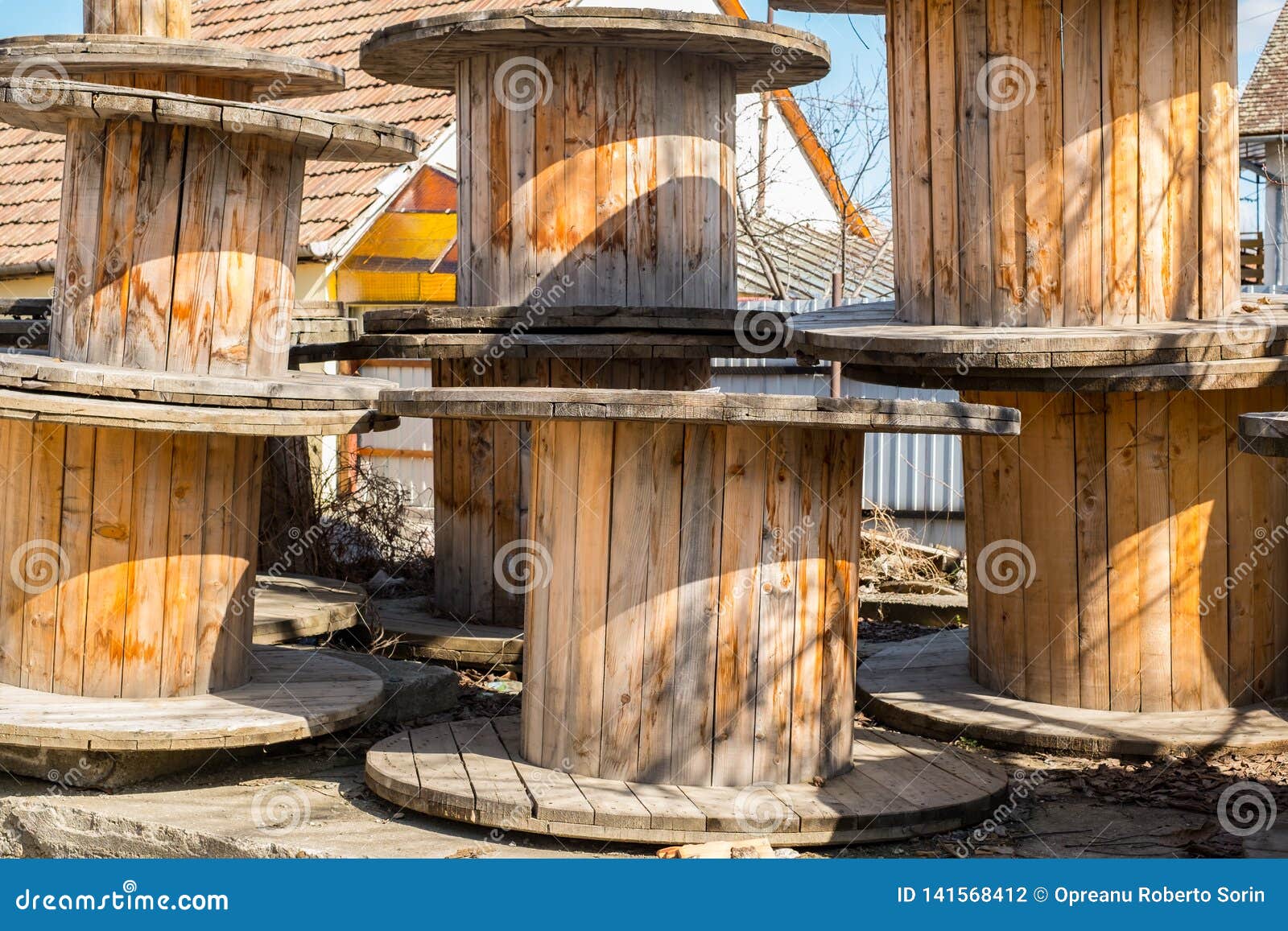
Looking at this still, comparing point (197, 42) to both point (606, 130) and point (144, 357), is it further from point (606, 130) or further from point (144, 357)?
point (606, 130)

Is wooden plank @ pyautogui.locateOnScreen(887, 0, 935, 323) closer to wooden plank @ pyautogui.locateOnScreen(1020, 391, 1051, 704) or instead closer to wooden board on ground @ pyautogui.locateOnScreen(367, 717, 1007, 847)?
wooden plank @ pyautogui.locateOnScreen(1020, 391, 1051, 704)

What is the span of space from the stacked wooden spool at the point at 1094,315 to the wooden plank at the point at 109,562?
2818 millimetres

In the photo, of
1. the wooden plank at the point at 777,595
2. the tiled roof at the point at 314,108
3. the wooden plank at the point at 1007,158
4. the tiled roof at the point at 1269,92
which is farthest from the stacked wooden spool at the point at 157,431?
the tiled roof at the point at 1269,92

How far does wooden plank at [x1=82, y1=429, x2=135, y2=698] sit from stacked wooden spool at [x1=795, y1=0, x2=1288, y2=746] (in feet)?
9.24

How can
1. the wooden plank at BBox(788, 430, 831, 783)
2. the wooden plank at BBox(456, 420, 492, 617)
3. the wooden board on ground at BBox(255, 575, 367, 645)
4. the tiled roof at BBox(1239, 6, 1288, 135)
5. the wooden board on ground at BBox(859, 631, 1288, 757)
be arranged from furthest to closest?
1. the tiled roof at BBox(1239, 6, 1288, 135)
2. the wooden plank at BBox(456, 420, 492, 617)
3. the wooden board on ground at BBox(255, 575, 367, 645)
4. the wooden board on ground at BBox(859, 631, 1288, 757)
5. the wooden plank at BBox(788, 430, 831, 783)

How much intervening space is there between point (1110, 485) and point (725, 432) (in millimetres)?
2118

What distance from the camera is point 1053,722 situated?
6375 millimetres

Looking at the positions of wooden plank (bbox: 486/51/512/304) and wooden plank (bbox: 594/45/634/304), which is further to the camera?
wooden plank (bbox: 486/51/512/304)

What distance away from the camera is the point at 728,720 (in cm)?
520

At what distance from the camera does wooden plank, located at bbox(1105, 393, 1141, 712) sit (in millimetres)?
6363

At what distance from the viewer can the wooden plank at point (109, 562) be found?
589cm

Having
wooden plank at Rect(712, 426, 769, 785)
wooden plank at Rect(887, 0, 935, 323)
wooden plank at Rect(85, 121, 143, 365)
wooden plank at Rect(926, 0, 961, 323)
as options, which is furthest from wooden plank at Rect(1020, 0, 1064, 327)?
wooden plank at Rect(85, 121, 143, 365)

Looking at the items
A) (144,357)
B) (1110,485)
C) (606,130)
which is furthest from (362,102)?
(1110,485)

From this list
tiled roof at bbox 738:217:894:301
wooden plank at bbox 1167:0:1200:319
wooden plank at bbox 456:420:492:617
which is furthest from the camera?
tiled roof at bbox 738:217:894:301
